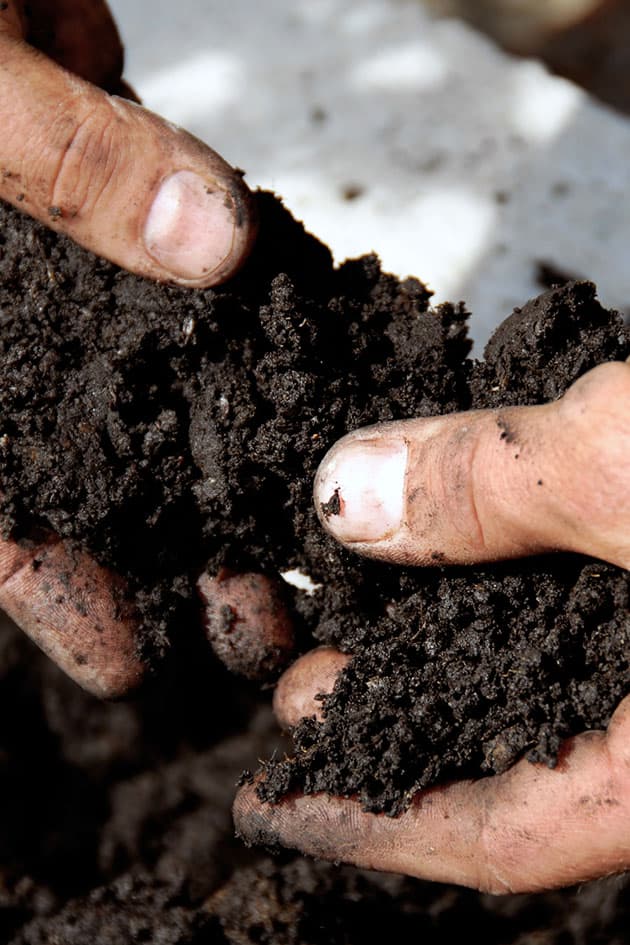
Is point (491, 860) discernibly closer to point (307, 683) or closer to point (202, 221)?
point (307, 683)

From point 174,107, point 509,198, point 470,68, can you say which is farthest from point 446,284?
point 174,107

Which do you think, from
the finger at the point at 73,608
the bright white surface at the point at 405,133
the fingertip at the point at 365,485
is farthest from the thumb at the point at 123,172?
the bright white surface at the point at 405,133

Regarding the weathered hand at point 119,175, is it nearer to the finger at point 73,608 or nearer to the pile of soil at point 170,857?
the finger at point 73,608

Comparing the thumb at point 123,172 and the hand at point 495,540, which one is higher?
the thumb at point 123,172

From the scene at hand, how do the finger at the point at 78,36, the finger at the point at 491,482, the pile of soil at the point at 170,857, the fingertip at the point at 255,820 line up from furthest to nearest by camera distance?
the finger at the point at 78,36
the pile of soil at the point at 170,857
the fingertip at the point at 255,820
the finger at the point at 491,482

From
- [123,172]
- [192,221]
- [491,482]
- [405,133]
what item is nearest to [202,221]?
[192,221]

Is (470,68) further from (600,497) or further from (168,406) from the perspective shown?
(600,497)

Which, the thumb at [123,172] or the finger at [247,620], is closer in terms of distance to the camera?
the thumb at [123,172]

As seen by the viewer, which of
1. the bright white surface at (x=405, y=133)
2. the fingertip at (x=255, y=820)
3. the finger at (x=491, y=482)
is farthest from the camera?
the bright white surface at (x=405, y=133)
